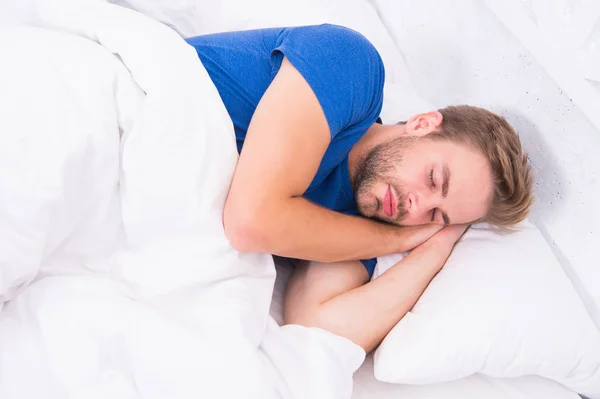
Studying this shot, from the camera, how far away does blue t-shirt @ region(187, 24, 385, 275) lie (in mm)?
1038

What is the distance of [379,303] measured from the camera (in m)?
1.13

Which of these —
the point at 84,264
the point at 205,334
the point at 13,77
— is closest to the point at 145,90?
the point at 13,77

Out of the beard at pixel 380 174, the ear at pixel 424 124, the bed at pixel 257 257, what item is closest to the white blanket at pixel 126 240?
the bed at pixel 257 257

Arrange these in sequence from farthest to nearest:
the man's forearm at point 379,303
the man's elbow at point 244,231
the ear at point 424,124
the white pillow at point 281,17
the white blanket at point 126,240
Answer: the white pillow at point 281,17 → the ear at point 424,124 → the man's forearm at point 379,303 → the man's elbow at point 244,231 → the white blanket at point 126,240

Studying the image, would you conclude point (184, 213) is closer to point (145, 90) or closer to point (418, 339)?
point (145, 90)

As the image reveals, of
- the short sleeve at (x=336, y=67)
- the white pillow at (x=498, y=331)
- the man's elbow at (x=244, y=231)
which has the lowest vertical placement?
the white pillow at (x=498, y=331)

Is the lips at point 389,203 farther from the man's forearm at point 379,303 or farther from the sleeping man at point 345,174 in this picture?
the man's forearm at point 379,303

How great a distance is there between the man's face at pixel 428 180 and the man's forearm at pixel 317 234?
63 mm

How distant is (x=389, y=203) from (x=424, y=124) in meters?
0.19

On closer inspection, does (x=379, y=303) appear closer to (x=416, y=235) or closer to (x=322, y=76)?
(x=416, y=235)

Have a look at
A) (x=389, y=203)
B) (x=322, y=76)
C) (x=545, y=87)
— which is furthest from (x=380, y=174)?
(x=545, y=87)

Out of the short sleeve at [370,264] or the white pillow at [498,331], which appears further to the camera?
the short sleeve at [370,264]

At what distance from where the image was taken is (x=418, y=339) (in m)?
1.03

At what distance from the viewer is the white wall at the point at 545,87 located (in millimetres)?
1015
